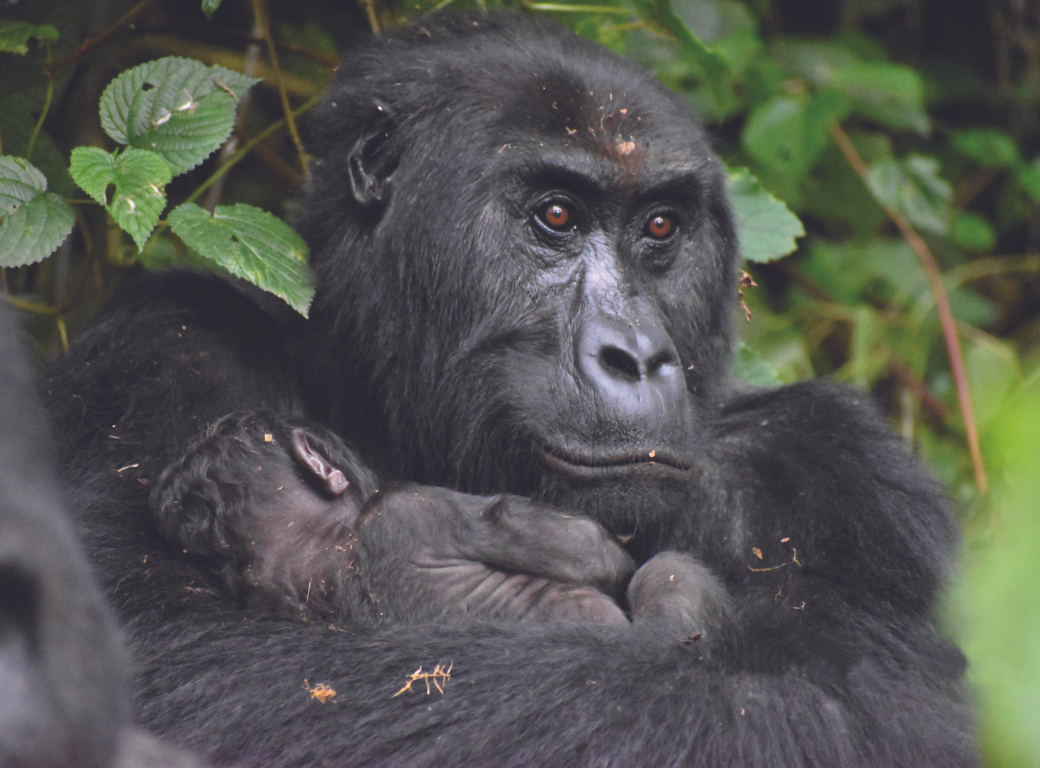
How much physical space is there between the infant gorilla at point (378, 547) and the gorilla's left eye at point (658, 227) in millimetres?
850

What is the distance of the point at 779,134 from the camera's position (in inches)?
207

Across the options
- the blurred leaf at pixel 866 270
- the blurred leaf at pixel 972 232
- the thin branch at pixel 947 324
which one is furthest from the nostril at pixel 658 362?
the blurred leaf at pixel 972 232

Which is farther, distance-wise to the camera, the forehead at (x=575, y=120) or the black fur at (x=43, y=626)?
the forehead at (x=575, y=120)

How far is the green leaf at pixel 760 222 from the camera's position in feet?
12.3

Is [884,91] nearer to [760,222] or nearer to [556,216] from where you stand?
[760,222]

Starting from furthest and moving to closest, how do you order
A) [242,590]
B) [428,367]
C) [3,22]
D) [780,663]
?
1. [3,22]
2. [428,367]
3. [242,590]
4. [780,663]

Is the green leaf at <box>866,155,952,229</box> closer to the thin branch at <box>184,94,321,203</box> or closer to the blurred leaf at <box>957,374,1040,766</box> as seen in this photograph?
the thin branch at <box>184,94,321,203</box>

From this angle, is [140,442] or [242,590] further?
[140,442]

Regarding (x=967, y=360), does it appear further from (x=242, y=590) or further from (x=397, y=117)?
(x=242, y=590)

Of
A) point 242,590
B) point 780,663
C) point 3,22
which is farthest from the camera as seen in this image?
point 3,22

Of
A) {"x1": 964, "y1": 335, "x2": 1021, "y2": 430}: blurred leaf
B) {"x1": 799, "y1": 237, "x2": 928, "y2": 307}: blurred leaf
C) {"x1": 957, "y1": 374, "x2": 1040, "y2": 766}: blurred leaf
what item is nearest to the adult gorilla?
{"x1": 957, "y1": 374, "x2": 1040, "y2": 766}: blurred leaf

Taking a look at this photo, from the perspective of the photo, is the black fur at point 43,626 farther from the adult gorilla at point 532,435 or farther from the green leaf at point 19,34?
the green leaf at point 19,34

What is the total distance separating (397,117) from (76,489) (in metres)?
1.29

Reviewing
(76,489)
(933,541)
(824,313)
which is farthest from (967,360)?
(76,489)
